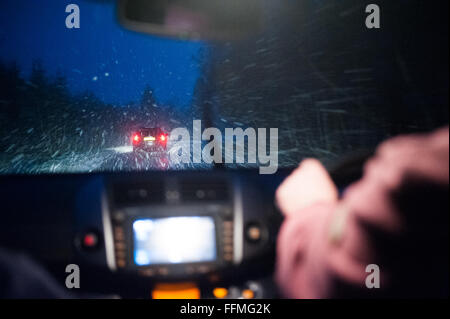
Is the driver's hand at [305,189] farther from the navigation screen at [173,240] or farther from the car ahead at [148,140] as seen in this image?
the car ahead at [148,140]

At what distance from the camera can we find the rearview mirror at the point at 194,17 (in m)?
3.02

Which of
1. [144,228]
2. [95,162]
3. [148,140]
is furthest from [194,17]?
[144,228]

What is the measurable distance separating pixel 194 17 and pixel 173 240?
5.42 feet

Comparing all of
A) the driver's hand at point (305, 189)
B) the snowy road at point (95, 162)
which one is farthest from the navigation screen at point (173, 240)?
the driver's hand at point (305, 189)

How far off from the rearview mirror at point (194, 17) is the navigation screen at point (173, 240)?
1.40 m

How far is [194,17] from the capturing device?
3.14m

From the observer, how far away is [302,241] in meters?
3.14

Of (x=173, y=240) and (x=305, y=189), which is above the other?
(x=305, y=189)

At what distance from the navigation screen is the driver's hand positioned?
0.66m

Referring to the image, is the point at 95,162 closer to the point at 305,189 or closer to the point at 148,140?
the point at 148,140

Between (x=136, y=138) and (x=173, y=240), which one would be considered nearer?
(x=173, y=240)
